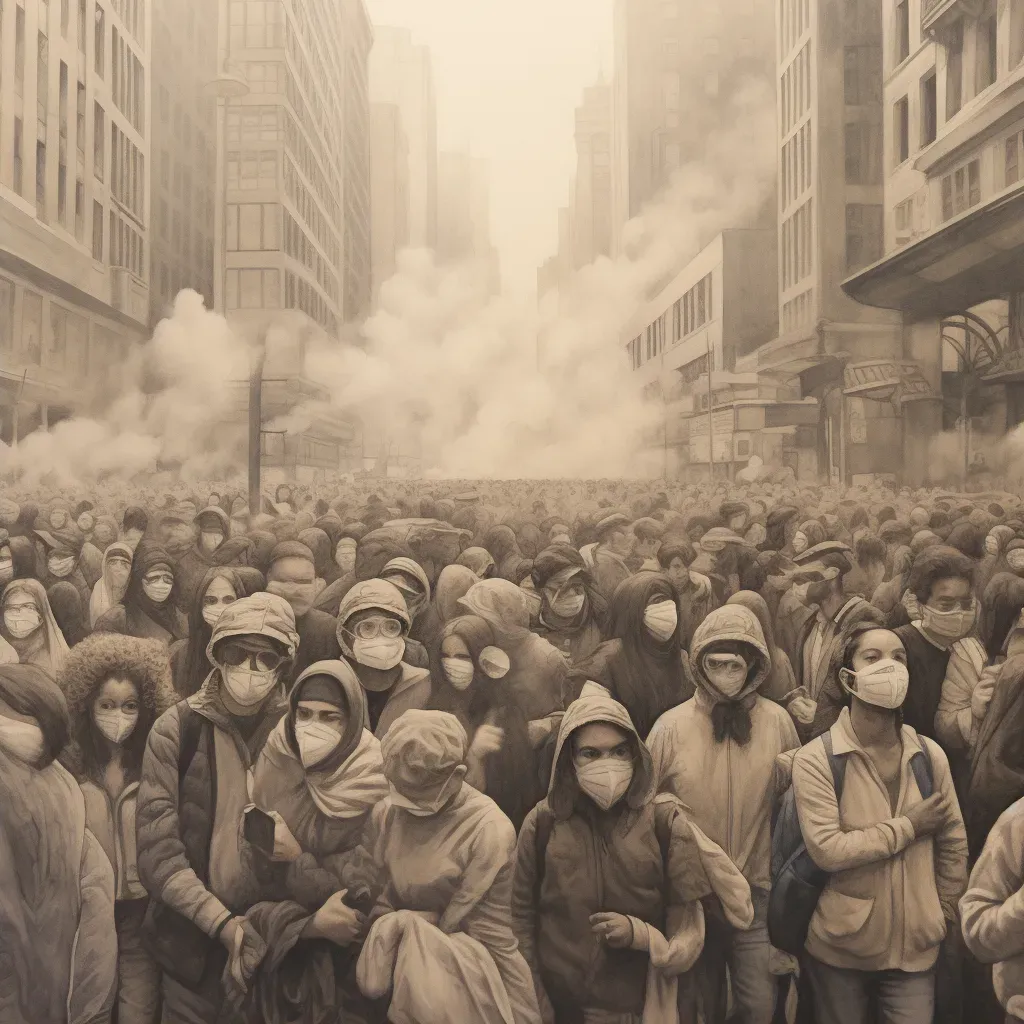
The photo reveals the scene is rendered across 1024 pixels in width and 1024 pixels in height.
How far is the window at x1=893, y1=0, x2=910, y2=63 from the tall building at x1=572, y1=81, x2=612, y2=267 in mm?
1306

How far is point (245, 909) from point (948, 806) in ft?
9.28

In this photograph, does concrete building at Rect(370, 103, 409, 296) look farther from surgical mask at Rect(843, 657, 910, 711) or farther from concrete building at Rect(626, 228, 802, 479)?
surgical mask at Rect(843, 657, 910, 711)

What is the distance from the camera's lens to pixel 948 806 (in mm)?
4055

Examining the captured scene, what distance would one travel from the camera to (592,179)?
4961 millimetres

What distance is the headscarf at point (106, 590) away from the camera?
465 cm

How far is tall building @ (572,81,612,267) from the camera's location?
4938 millimetres

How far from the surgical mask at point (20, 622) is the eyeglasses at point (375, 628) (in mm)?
1453

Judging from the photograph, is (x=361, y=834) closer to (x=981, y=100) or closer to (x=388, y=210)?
(x=388, y=210)

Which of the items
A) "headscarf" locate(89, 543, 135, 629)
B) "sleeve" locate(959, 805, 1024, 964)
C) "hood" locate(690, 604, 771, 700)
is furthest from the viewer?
"headscarf" locate(89, 543, 135, 629)

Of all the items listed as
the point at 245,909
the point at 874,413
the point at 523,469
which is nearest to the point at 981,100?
the point at 874,413

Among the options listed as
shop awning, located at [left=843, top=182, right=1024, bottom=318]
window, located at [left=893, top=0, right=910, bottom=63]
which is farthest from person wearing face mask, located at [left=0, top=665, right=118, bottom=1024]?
window, located at [left=893, top=0, right=910, bottom=63]

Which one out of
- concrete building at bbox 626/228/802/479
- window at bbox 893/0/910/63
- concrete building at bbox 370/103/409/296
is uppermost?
window at bbox 893/0/910/63

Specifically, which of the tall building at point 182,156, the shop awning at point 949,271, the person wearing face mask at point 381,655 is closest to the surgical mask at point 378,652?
the person wearing face mask at point 381,655

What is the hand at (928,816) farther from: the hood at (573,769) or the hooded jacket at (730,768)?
the hood at (573,769)
